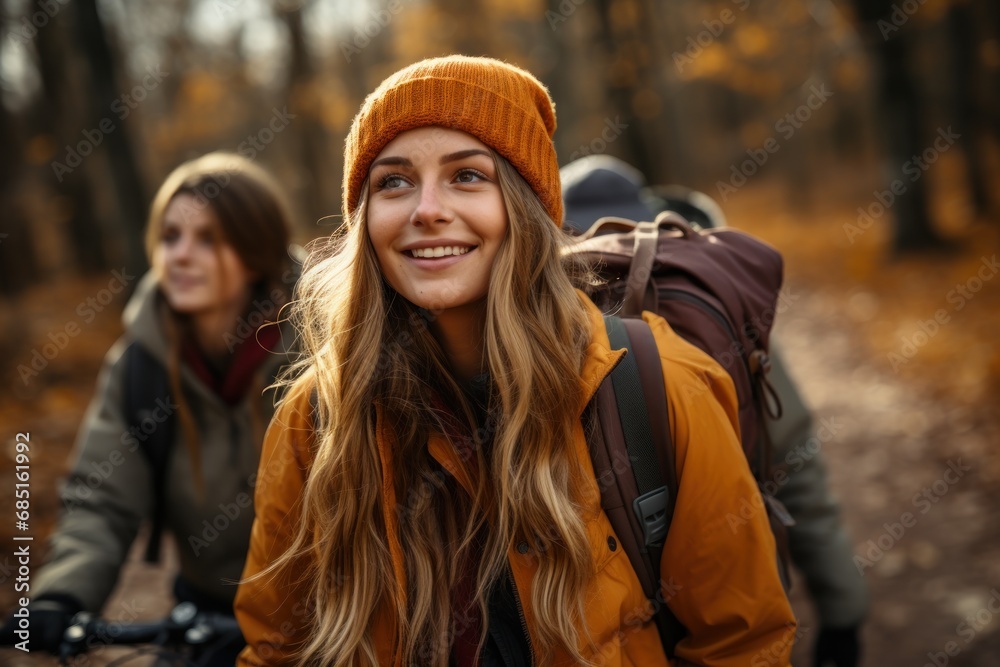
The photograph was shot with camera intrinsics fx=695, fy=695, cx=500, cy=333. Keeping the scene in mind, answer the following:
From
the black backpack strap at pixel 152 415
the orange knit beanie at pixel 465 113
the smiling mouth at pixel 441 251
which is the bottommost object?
the black backpack strap at pixel 152 415

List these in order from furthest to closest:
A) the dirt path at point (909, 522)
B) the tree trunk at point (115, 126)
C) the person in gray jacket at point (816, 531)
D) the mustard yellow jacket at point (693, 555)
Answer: the tree trunk at point (115, 126) → the dirt path at point (909, 522) → the person in gray jacket at point (816, 531) → the mustard yellow jacket at point (693, 555)

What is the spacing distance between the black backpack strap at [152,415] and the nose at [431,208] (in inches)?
62.9

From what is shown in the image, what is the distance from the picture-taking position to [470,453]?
197 centimetres

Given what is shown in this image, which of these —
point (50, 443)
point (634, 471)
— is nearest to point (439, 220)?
point (634, 471)

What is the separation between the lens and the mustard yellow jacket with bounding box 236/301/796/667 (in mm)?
1771

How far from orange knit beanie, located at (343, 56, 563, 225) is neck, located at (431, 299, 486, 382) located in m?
0.38

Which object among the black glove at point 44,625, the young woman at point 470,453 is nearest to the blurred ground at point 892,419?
the black glove at point 44,625

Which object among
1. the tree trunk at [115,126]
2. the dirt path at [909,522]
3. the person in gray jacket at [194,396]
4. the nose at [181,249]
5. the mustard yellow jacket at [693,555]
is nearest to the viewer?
the mustard yellow jacket at [693,555]

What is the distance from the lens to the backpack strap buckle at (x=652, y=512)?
5.87 ft

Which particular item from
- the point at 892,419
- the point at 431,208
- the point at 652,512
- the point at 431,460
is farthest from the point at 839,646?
the point at 892,419

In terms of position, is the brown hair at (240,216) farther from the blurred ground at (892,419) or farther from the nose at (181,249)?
the blurred ground at (892,419)

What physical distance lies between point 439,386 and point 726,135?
36.1 m

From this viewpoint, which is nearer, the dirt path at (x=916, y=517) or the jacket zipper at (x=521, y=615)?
the jacket zipper at (x=521, y=615)

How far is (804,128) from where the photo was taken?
22.3m
